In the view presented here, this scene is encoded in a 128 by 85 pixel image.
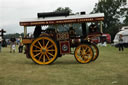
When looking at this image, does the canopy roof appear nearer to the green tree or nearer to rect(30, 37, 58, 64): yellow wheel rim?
rect(30, 37, 58, 64): yellow wheel rim

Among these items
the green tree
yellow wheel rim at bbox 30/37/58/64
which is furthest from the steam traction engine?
the green tree

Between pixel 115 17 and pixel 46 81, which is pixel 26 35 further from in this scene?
pixel 115 17

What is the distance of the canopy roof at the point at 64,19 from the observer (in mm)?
9828

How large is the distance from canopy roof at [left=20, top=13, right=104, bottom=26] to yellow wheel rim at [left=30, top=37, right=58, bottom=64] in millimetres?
749

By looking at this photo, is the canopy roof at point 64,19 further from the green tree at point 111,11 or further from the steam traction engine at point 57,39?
the green tree at point 111,11

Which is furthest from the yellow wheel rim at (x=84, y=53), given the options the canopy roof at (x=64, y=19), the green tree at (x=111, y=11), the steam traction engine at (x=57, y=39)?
the green tree at (x=111, y=11)

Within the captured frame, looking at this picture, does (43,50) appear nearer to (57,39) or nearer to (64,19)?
(57,39)

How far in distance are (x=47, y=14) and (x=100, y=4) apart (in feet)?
187

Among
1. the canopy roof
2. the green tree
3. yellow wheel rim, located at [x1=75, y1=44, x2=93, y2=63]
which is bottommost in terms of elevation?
yellow wheel rim, located at [x1=75, y1=44, x2=93, y2=63]

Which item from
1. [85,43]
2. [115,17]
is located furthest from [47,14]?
[115,17]

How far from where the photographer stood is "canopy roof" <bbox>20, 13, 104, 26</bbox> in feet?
32.2

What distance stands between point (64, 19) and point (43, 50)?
1700mm

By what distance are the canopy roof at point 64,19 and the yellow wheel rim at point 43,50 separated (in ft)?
2.46

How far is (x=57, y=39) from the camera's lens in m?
10.4
